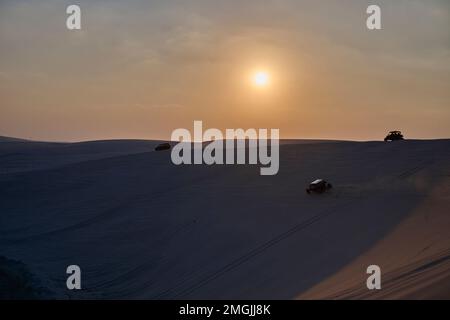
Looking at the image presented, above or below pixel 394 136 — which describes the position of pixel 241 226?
below

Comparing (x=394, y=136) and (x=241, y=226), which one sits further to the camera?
(x=394, y=136)

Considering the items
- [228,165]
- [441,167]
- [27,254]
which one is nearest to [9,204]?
[27,254]

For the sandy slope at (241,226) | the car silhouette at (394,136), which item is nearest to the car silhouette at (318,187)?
the sandy slope at (241,226)

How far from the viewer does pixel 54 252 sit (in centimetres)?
2186

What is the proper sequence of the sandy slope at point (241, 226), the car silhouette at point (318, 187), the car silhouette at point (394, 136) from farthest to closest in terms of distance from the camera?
the car silhouette at point (394, 136), the car silhouette at point (318, 187), the sandy slope at point (241, 226)

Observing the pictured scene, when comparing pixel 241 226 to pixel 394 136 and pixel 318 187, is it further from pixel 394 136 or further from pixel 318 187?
pixel 394 136

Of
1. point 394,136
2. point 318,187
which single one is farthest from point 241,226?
point 394,136

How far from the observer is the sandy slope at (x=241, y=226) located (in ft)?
51.7

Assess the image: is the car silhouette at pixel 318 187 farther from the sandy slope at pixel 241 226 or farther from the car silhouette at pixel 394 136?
the car silhouette at pixel 394 136

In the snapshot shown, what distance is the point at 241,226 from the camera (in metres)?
22.0

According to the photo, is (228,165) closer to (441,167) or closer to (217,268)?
(441,167)

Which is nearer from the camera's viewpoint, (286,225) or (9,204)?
(286,225)

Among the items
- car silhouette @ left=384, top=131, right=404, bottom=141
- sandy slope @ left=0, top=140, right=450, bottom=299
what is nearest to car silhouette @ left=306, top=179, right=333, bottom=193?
sandy slope @ left=0, top=140, right=450, bottom=299
